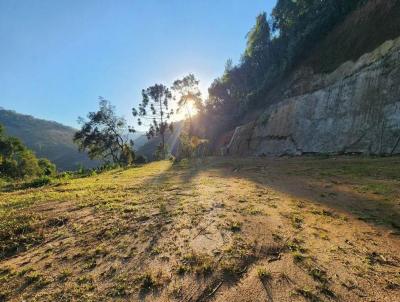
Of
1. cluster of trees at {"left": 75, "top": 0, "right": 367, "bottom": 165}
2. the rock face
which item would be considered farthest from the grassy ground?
cluster of trees at {"left": 75, "top": 0, "right": 367, "bottom": 165}

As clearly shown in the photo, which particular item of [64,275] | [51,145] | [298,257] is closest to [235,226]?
[298,257]

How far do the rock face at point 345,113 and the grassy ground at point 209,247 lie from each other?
8225mm

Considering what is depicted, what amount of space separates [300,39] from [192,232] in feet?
105

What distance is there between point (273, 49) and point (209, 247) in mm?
40903

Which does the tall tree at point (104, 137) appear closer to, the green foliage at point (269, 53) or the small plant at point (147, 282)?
the green foliage at point (269, 53)

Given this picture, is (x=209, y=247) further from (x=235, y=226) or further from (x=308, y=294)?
(x=308, y=294)

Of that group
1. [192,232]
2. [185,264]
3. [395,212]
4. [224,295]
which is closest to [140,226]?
[192,232]

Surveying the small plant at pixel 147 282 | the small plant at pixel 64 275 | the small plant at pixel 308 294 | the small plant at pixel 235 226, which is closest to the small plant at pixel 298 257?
the small plant at pixel 308 294

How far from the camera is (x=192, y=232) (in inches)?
205

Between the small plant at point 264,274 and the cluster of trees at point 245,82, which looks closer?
the small plant at point 264,274

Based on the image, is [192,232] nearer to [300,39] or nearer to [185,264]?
[185,264]

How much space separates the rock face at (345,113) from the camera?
48.3 feet

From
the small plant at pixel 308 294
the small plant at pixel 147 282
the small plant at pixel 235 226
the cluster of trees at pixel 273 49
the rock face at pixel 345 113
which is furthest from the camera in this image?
the cluster of trees at pixel 273 49

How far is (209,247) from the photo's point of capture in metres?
4.57
